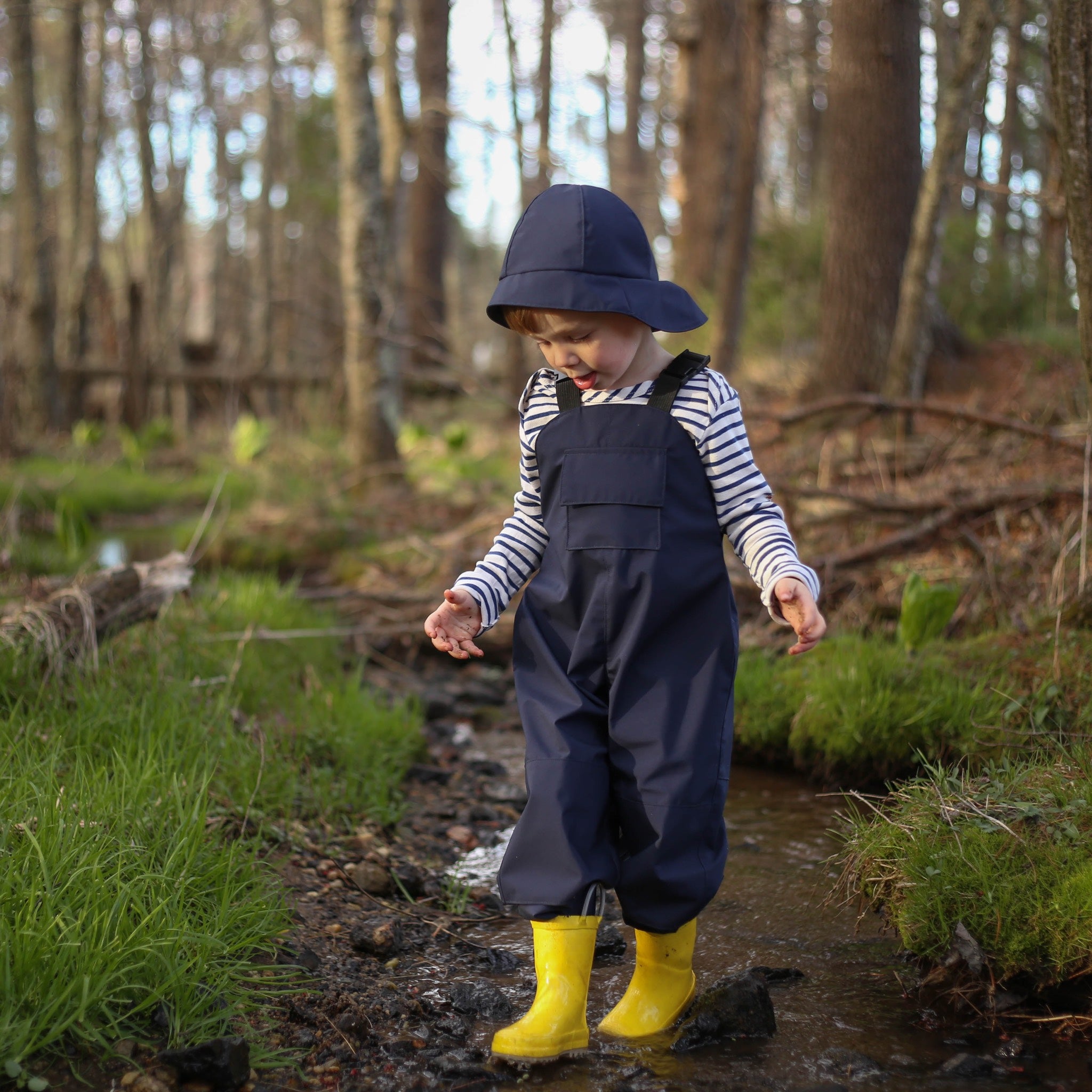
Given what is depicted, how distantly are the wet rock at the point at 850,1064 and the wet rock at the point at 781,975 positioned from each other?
318mm

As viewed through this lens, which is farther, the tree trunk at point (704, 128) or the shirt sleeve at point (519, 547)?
the tree trunk at point (704, 128)

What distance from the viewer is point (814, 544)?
16.3 feet

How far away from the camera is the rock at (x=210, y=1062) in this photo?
6.24 feet

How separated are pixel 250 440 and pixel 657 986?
812 centimetres

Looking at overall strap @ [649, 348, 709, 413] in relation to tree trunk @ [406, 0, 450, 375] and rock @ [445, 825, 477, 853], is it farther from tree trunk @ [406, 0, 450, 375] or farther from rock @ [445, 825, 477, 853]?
tree trunk @ [406, 0, 450, 375]

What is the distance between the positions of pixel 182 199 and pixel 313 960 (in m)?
17.9

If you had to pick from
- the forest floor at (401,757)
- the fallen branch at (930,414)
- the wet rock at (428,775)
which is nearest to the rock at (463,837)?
the forest floor at (401,757)

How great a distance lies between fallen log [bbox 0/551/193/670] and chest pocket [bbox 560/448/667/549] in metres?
1.92

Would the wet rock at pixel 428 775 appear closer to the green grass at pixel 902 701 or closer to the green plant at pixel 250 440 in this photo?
the green grass at pixel 902 701

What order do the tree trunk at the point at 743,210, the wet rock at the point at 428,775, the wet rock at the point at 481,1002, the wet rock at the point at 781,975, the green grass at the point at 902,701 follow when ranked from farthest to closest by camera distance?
the tree trunk at the point at 743,210 < the wet rock at the point at 428,775 < the green grass at the point at 902,701 < the wet rock at the point at 781,975 < the wet rock at the point at 481,1002

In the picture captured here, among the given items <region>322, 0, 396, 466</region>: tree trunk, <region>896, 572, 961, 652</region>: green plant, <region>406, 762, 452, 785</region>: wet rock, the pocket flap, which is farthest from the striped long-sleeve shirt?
<region>322, 0, 396, 466</region>: tree trunk

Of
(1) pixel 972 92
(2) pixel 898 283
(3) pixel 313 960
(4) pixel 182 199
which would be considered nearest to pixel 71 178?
(4) pixel 182 199

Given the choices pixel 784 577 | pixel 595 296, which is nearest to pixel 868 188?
pixel 595 296

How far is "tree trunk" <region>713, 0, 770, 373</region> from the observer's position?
8.90 meters
